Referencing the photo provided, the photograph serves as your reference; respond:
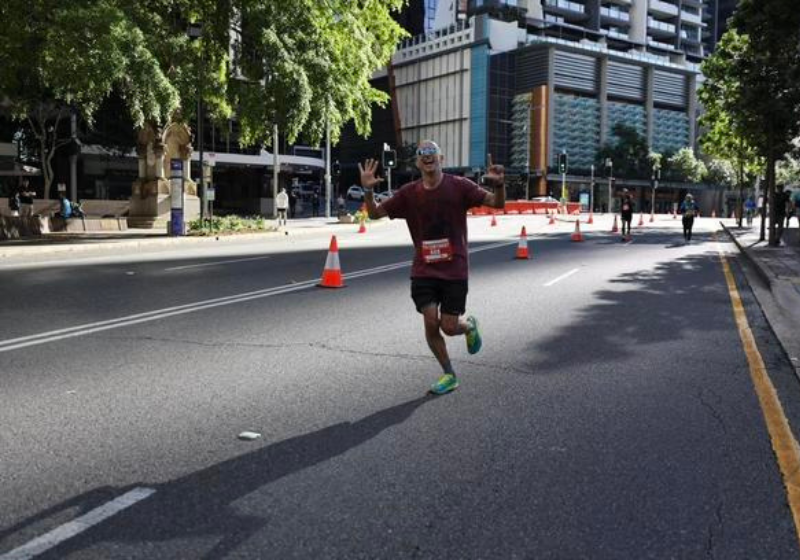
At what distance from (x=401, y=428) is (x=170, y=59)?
1991 cm

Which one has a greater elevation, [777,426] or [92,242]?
[92,242]

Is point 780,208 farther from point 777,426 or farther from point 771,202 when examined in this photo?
point 777,426

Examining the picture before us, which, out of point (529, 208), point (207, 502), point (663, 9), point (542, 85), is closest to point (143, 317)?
point (207, 502)

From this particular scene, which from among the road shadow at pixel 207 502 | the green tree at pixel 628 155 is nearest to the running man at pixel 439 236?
the road shadow at pixel 207 502

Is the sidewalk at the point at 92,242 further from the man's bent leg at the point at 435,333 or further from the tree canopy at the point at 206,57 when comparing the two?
the man's bent leg at the point at 435,333

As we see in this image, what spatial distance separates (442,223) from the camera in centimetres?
571

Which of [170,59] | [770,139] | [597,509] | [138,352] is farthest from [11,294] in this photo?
[770,139]

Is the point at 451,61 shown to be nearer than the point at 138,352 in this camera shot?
No

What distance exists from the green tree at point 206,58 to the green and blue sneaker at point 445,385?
1552cm

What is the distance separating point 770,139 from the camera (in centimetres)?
2209

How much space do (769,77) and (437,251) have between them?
19471 mm

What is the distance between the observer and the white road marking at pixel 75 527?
3.11 m

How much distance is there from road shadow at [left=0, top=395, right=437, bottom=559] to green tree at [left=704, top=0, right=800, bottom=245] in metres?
20.4

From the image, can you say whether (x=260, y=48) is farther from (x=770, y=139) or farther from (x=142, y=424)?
(x=142, y=424)
